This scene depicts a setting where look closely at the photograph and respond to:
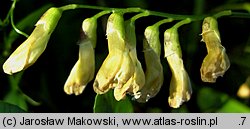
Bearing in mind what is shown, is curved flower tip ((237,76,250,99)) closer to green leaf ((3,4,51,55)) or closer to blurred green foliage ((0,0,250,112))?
blurred green foliage ((0,0,250,112))

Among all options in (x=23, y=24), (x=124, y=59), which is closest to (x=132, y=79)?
(x=124, y=59)

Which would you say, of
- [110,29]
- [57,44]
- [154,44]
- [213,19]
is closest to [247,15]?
[213,19]

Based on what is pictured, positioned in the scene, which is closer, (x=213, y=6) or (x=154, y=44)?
(x=154, y=44)

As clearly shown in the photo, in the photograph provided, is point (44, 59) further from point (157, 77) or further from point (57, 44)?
point (157, 77)

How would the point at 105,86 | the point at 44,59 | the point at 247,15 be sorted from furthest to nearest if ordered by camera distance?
1. the point at 44,59
2. the point at 247,15
3. the point at 105,86

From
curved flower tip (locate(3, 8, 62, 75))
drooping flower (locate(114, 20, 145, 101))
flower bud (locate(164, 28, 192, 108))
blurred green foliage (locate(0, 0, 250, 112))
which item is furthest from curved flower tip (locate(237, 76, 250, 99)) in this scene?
curved flower tip (locate(3, 8, 62, 75))

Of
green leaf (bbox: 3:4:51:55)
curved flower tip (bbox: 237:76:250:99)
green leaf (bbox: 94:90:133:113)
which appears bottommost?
curved flower tip (bbox: 237:76:250:99)

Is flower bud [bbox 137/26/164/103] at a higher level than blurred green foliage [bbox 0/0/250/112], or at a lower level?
higher

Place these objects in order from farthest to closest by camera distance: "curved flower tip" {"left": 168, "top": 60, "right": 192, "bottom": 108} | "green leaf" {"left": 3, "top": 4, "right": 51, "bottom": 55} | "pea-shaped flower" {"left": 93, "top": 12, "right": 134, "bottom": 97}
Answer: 1. "green leaf" {"left": 3, "top": 4, "right": 51, "bottom": 55}
2. "curved flower tip" {"left": 168, "top": 60, "right": 192, "bottom": 108}
3. "pea-shaped flower" {"left": 93, "top": 12, "right": 134, "bottom": 97}
